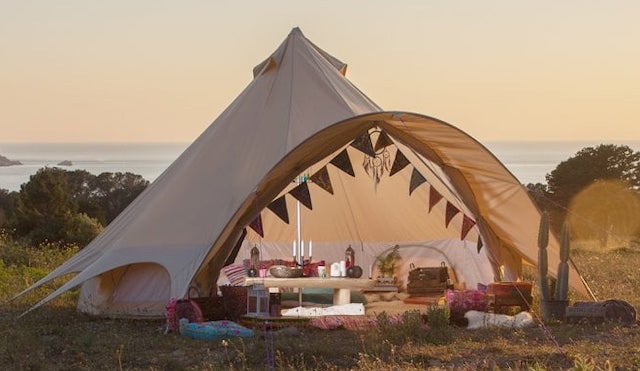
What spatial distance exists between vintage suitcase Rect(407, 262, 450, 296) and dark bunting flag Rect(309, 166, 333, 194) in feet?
5.43

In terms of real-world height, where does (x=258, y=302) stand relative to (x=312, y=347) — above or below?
above

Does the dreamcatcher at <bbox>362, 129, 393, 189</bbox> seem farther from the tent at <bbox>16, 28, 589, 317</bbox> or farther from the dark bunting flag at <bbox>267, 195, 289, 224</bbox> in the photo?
the dark bunting flag at <bbox>267, 195, 289, 224</bbox>

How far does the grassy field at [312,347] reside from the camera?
24.8 ft

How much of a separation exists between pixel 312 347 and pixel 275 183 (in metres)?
3.13

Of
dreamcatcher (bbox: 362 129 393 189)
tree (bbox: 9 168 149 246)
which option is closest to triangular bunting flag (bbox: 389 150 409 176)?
dreamcatcher (bbox: 362 129 393 189)

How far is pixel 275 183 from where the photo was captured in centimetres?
1102

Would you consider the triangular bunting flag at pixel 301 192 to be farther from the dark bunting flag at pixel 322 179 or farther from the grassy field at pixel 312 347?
the grassy field at pixel 312 347

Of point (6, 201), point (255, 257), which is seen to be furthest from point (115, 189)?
point (255, 257)

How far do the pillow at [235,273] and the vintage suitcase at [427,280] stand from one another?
2.31m

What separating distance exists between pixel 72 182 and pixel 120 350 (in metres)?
24.6

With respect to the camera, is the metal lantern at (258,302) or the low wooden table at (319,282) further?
the low wooden table at (319,282)

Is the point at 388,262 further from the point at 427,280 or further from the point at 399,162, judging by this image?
the point at 399,162

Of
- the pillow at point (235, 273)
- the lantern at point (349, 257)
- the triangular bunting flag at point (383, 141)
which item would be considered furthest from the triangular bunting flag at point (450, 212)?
the pillow at point (235, 273)

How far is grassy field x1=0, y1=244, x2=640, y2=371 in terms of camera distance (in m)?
7.55
